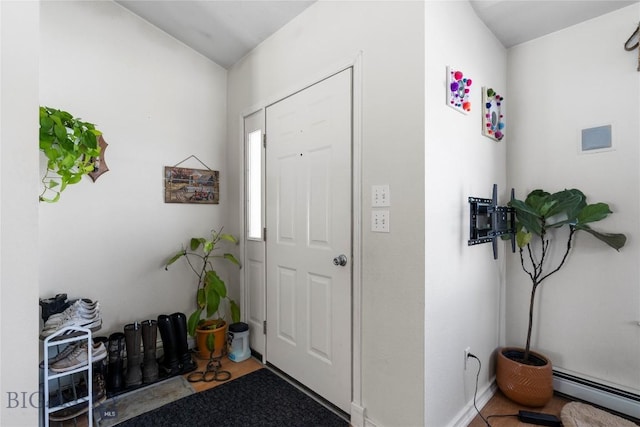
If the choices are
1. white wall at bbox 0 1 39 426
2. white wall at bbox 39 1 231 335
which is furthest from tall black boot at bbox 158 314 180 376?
white wall at bbox 0 1 39 426

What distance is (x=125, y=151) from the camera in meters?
2.34

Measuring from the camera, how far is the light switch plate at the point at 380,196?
154cm

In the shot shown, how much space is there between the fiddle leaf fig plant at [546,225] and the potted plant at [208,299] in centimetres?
215

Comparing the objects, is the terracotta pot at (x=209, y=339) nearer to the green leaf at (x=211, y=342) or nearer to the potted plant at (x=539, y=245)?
the green leaf at (x=211, y=342)

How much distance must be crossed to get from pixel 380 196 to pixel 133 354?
2.08 meters

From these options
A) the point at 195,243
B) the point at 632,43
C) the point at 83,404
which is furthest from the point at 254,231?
the point at 632,43

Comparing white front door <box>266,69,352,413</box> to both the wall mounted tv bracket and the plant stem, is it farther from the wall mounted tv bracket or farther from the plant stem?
the plant stem

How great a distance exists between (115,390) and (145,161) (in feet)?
5.58

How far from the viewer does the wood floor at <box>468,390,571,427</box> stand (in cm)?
173

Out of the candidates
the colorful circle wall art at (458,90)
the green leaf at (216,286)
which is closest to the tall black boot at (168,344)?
the green leaf at (216,286)

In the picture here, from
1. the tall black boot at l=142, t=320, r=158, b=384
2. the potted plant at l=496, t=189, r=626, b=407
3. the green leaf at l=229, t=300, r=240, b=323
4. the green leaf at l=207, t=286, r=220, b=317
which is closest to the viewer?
the potted plant at l=496, t=189, r=626, b=407

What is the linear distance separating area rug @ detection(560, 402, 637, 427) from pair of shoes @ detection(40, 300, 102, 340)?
2.81 meters

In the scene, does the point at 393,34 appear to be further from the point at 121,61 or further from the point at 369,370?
the point at 121,61

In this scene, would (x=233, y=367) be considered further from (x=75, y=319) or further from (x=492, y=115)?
(x=492, y=115)
